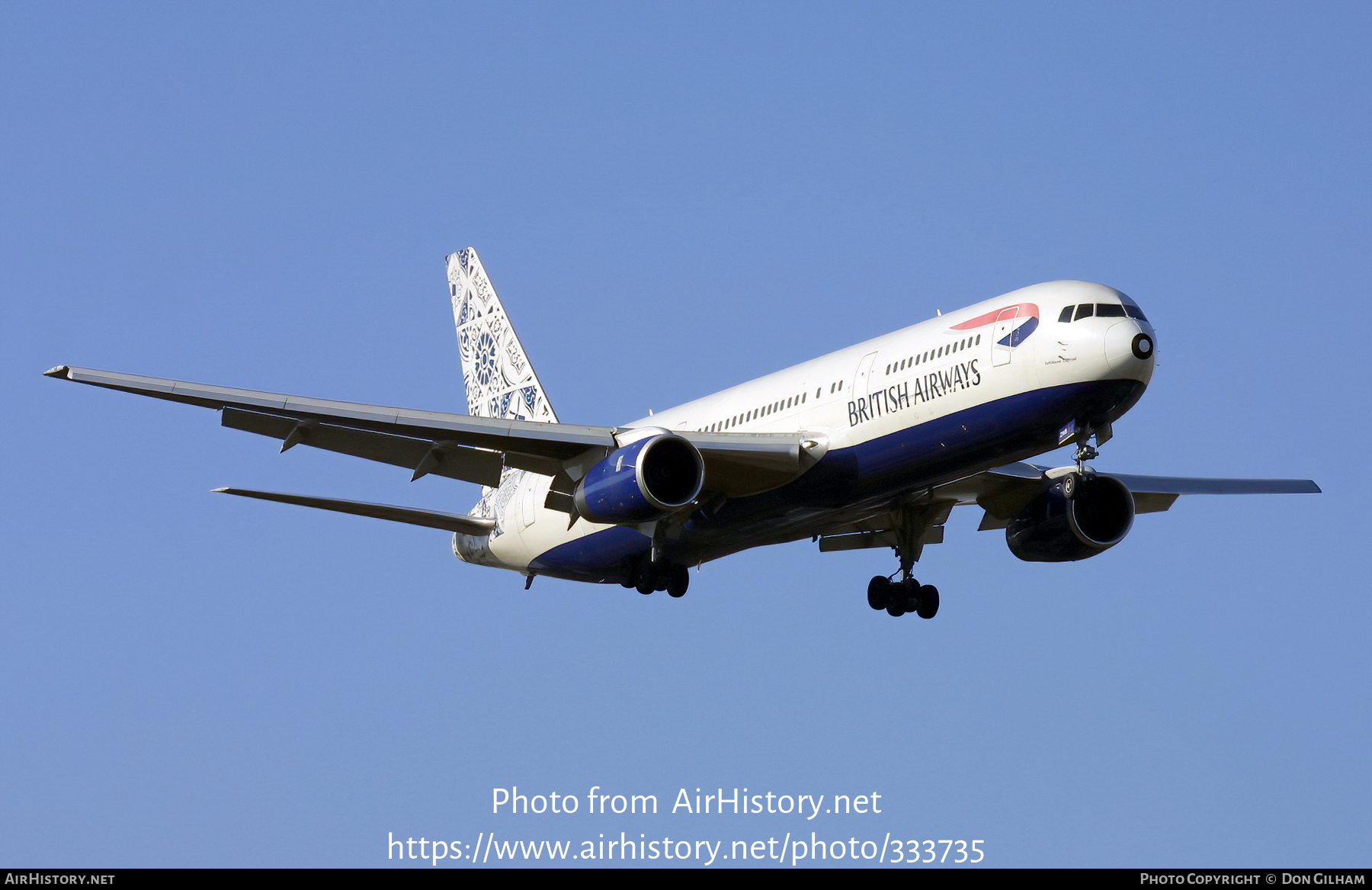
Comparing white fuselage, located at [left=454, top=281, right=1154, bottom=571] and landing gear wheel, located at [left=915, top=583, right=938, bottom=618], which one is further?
landing gear wheel, located at [left=915, top=583, right=938, bottom=618]

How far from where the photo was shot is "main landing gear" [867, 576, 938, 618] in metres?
35.3

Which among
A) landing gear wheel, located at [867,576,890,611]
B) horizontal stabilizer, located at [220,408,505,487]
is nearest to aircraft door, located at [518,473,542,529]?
horizontal stabilizer, located at [220,408,505,487]

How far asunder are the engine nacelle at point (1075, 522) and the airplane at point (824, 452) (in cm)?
4

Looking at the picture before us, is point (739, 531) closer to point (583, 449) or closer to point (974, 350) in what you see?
point (583, 449)

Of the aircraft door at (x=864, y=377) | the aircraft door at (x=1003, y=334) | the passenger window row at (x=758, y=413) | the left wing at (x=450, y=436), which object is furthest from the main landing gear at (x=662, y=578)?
the aircraft door at (x=1003, y=334)

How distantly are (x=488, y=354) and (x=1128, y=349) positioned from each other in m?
20.7

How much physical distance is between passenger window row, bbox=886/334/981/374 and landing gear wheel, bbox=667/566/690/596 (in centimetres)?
622

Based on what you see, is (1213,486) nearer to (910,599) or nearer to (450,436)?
(910,599)

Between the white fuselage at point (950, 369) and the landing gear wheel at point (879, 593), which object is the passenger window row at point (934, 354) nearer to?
the white fuselage at point (950, 369)

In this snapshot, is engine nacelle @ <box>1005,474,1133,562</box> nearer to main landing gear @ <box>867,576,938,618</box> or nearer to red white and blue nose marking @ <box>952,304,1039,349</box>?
main landing gear @ <box>867,576,938,618</box>

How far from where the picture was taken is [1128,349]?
27.4m

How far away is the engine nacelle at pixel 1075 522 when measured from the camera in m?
33.6

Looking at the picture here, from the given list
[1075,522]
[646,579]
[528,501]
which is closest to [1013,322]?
[1075,522]

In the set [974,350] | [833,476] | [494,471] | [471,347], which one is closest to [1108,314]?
[974,350]
